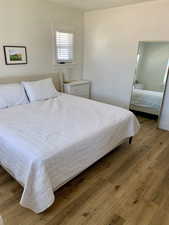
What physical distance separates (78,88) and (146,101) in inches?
67.8

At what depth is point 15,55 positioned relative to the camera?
3150mm

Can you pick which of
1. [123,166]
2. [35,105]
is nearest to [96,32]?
[35,105]

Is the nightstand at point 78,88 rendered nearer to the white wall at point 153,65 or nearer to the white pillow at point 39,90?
the white pillow at point 39,90

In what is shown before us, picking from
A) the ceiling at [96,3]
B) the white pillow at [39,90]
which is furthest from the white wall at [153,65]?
the white pillow at [39,90]

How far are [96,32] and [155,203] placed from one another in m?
3.90

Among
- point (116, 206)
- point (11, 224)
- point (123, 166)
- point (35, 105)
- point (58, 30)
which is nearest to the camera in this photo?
point (11, 224)

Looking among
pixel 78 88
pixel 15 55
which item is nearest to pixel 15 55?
pixel 15 55

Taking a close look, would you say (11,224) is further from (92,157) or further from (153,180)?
(153,180)

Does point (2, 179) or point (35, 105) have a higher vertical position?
point (35, 105)

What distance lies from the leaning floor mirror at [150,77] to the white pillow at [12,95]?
2.48 meters

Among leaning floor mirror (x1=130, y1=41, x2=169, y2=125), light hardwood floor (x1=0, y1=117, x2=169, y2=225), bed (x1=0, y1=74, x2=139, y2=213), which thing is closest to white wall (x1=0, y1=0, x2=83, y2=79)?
bed (x1=0, y1=74, x2=139, y2=213)

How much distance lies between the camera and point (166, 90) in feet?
10.7

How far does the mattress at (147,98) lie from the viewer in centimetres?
352

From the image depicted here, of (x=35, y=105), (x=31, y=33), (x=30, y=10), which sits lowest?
(x=35, y=105)
